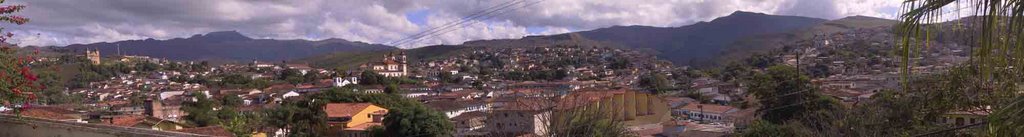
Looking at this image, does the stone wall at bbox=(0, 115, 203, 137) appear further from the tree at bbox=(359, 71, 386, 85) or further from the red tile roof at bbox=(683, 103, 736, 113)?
the tree at bbox=(359, 71, 386, 85)

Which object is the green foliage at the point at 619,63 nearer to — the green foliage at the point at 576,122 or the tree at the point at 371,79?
the tree at the point at 371,79

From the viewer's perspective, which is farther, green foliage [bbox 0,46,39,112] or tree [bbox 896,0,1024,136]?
green foliage [bbox 0,46,39,112]

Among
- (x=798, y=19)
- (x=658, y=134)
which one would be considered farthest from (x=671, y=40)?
(x=658, y=134)

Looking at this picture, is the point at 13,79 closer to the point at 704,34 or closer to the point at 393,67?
the point at 393,67

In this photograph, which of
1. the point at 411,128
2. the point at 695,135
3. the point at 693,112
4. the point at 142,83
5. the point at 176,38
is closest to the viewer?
the point at 411,128

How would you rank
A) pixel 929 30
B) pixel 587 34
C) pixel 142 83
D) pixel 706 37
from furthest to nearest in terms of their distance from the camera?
pixel 587 34 → pixel 706 37 → pixel 142 83 → pixel 929 30

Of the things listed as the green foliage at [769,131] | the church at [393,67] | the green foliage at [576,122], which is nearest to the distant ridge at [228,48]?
the church at [393,67]

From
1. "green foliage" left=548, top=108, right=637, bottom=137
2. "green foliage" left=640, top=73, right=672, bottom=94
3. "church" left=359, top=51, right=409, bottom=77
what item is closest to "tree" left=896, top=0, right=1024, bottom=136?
"green foliage" left=548, top=108, right=637, bottom=137

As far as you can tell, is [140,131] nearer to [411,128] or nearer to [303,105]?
[411,128]
